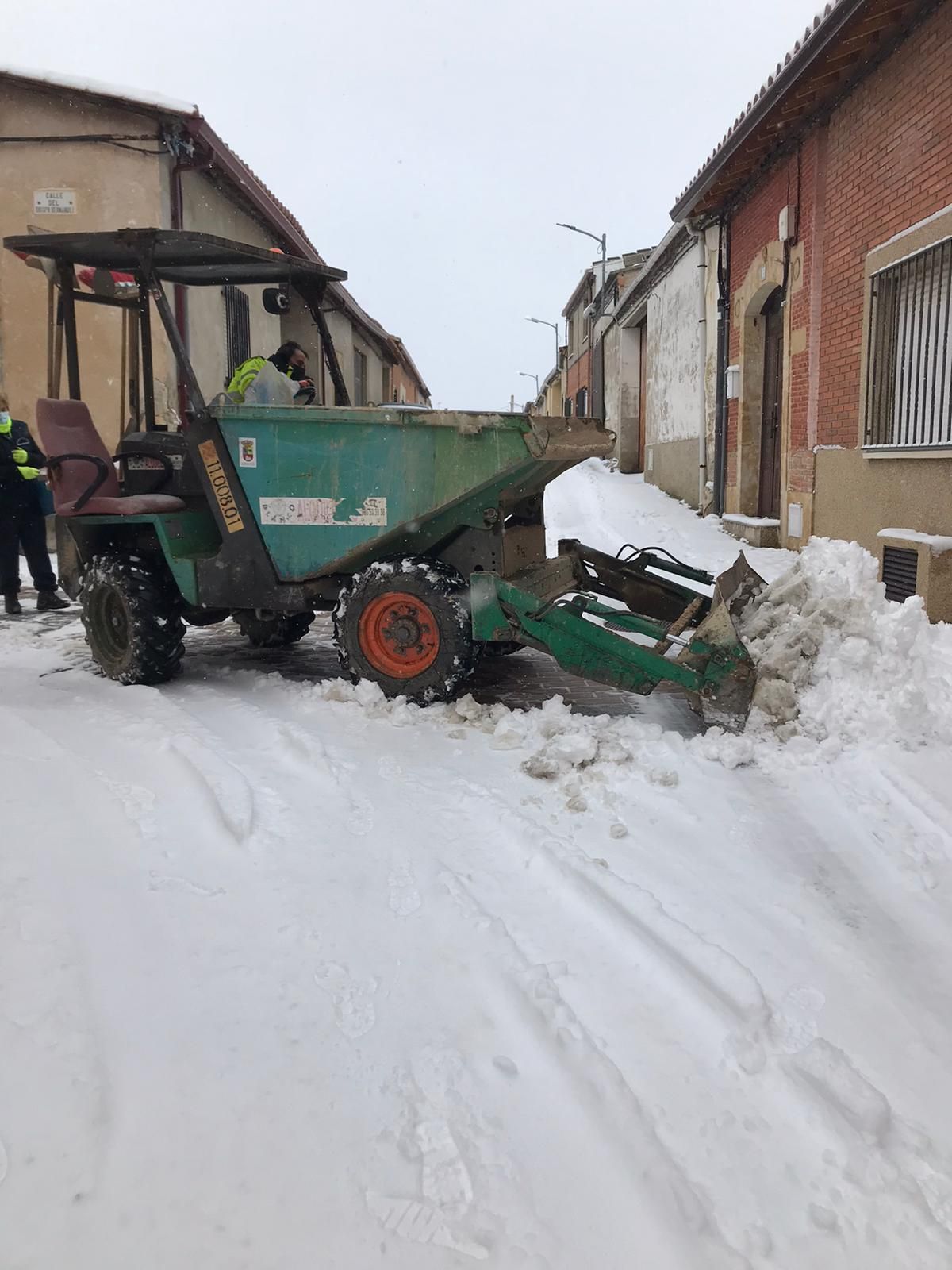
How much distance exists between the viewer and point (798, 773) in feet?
11.4

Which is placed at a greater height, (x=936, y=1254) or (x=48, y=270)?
(x=48, y=270)

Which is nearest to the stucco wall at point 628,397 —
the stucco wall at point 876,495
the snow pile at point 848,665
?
the stucco wall at point 876,495

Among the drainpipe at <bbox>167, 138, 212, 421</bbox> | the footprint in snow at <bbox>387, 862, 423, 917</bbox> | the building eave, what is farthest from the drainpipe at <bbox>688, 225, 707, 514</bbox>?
the footprint in snow at <bbox>387, 862, 423, 917</bbox>

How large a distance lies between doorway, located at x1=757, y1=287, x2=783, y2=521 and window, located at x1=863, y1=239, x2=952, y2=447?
10.2 feet

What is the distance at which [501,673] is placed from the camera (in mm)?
5203

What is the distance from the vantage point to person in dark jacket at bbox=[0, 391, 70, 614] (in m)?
7.00

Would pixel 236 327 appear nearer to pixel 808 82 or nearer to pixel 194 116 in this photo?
pixel 194 116

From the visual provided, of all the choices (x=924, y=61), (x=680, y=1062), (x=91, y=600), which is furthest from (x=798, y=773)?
(x=924, y=61)

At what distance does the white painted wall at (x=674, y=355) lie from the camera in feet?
43.2

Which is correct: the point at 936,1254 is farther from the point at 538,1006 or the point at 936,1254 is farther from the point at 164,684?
the point at 164,684

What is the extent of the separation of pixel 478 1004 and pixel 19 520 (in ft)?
21.3

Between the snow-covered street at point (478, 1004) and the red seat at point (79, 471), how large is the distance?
1.48 metres

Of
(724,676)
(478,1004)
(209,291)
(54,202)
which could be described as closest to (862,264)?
(724,676)

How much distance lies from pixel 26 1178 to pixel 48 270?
183 inches
